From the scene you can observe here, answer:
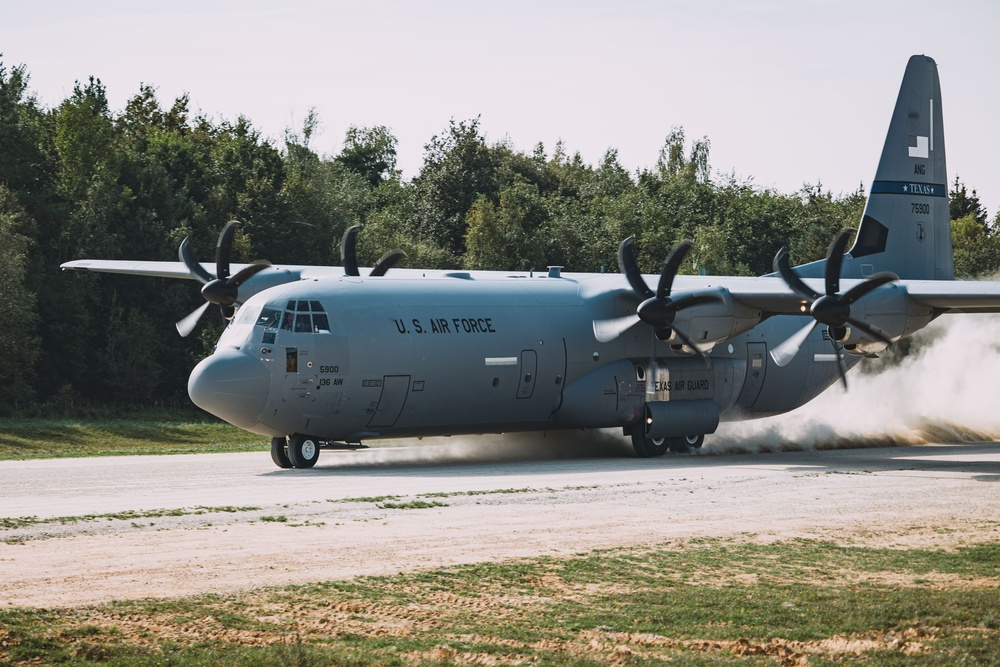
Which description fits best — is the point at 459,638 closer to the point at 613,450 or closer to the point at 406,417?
the point at 406,417

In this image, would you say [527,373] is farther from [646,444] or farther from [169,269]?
[169,269]

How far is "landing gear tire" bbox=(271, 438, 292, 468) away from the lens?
84.6ft

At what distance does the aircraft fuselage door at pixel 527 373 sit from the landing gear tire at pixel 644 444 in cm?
336

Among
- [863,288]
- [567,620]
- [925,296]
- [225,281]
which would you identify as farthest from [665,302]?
[567,620]

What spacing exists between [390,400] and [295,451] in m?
2.23

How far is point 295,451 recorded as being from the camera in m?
25.5

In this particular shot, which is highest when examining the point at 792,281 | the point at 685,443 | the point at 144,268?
the point at 144,268

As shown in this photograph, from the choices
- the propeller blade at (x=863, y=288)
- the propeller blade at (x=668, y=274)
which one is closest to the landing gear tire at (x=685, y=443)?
the propeller blade at (x=668, y=274)

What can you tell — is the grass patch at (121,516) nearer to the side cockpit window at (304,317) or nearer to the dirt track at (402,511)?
the dirt track at (402,511)

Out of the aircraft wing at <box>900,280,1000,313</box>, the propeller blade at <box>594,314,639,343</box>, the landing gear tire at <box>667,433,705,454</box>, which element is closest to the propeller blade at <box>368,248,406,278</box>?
the propeller blade at <box>594,314,639,343</box>

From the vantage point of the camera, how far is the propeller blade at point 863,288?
2555 centimetres

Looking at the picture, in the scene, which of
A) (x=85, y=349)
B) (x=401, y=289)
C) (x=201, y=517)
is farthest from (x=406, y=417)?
(x=85, y=349)

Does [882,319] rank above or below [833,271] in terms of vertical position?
below

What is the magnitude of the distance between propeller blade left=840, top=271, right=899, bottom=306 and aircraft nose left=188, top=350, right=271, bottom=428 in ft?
39.2
